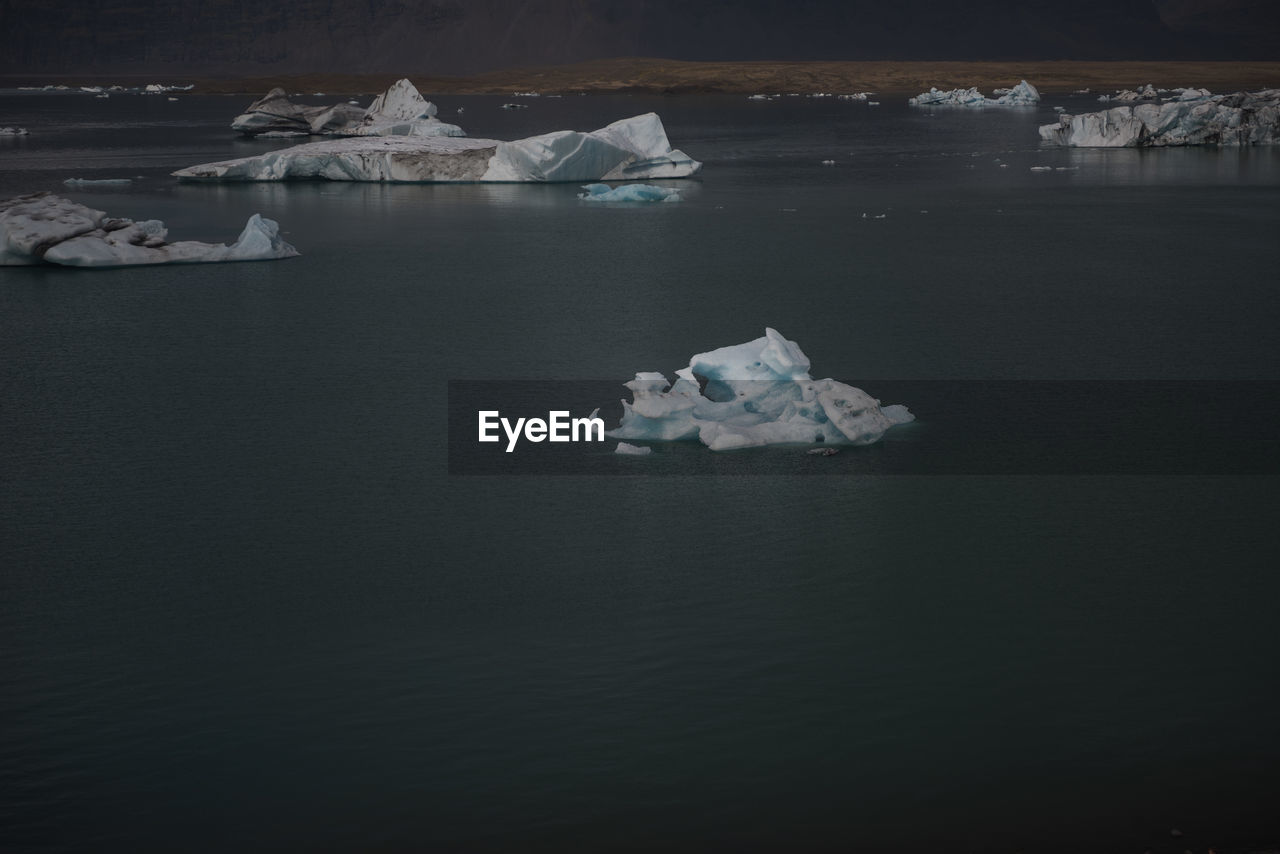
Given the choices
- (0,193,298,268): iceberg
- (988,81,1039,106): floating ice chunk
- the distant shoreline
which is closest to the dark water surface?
(0,193,298,268): iceberg

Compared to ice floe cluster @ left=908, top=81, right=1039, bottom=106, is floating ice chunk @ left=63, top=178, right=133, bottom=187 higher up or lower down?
lower down

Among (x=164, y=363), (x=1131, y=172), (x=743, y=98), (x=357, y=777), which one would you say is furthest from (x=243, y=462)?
(x=743, y=98)

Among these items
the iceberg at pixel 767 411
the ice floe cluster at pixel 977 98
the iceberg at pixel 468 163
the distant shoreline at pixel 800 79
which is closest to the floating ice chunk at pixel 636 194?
the iceberg at pixel 468 163

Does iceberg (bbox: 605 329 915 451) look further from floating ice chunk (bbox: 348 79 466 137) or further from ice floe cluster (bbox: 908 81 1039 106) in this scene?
ice floe cluster (bbox: 908 81 1039 106)

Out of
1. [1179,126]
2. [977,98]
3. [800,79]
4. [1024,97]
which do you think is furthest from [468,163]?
[800,79]

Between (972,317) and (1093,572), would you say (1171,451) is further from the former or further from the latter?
(972,317)

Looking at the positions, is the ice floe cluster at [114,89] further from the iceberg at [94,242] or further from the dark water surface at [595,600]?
the dark water surface at [595,600]
